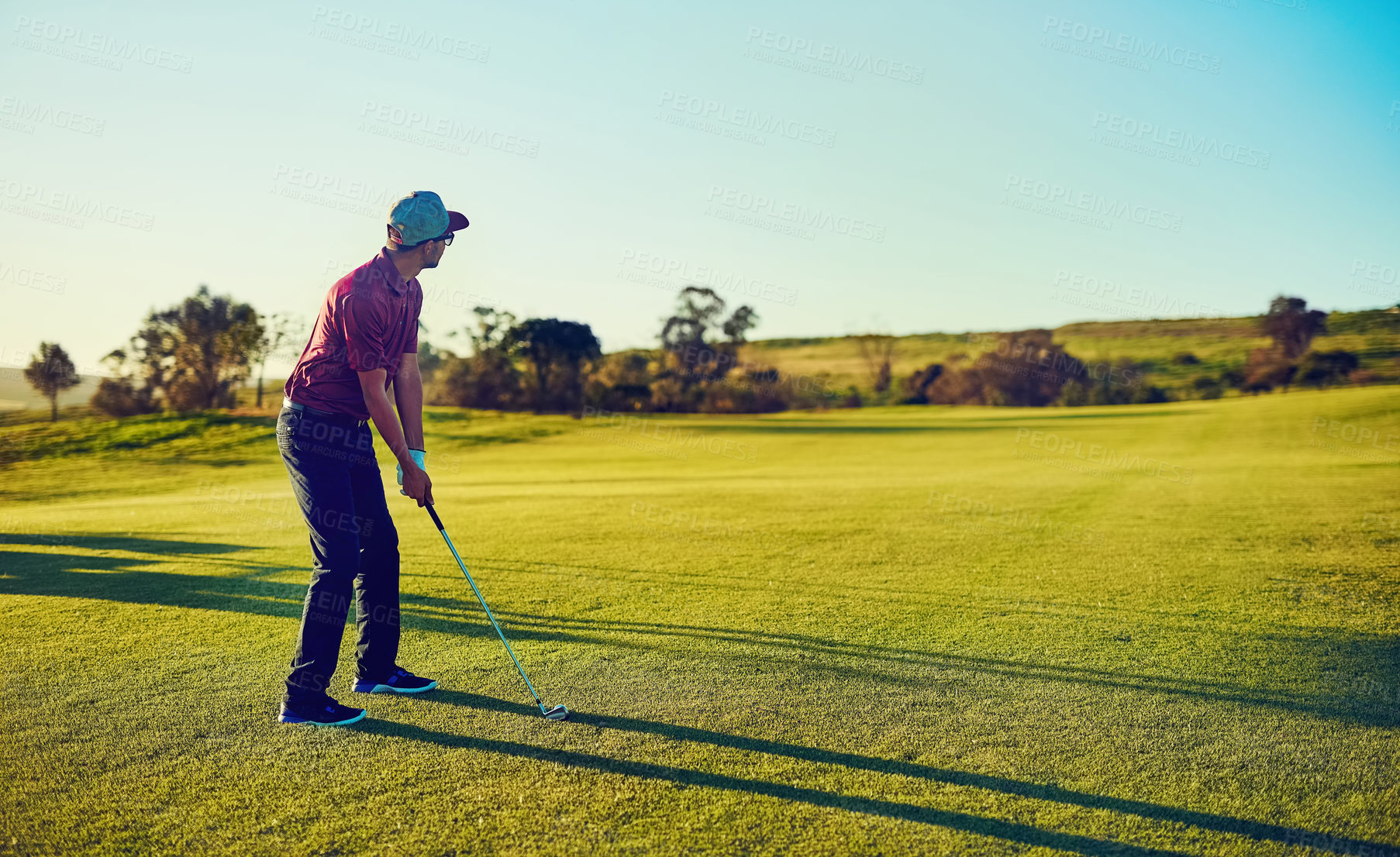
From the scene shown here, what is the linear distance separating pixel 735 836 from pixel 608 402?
50.3 metres

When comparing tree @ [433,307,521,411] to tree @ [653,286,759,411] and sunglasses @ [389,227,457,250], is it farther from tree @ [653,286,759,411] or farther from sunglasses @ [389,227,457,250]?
sunglasses @ [389,227,457,250]

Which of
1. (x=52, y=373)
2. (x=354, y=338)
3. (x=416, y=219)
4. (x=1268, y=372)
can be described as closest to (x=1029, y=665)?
(x=354, y=338)

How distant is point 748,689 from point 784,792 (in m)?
1.41

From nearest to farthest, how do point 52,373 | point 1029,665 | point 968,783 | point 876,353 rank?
1. point 968,783
2. point 1029,665
3. point 52,373
4. point 876,353

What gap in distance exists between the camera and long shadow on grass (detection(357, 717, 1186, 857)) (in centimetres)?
333

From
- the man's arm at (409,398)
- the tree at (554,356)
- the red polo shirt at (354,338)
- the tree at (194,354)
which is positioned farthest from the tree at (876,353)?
the red polo shirt at (354,338)

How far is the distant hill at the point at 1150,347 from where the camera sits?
66.6 m

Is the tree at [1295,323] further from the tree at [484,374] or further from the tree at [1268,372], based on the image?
the tree at [484,374]

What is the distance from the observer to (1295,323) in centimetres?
6744

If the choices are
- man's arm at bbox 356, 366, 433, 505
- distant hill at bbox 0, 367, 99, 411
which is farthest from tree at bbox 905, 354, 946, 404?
man's arm at bbox 356, 366, 433, 505

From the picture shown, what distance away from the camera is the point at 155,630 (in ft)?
20.6

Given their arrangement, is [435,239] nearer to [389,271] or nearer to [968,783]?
[389,271]

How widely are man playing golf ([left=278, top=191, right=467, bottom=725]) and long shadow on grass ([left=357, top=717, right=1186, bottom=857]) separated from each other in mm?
521

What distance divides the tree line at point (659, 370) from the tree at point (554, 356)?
74mm
